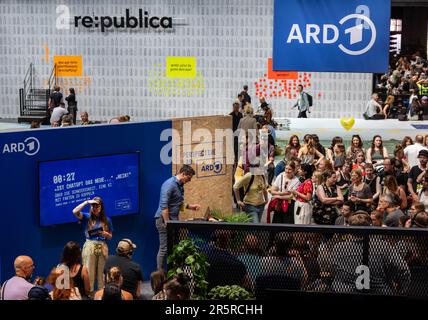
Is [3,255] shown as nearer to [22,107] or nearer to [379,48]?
[379,48]

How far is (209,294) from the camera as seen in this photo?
4012mm

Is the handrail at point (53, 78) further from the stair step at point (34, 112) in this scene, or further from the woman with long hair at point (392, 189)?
the woman with long hair at point (392, 189)

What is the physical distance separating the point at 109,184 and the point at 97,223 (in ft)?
2.34

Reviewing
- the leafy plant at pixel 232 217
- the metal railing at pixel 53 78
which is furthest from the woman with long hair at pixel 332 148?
the metal railing at pixel 53 78

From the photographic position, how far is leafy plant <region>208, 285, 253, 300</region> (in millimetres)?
3742

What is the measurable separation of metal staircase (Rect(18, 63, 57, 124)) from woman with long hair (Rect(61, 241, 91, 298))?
1749 cm

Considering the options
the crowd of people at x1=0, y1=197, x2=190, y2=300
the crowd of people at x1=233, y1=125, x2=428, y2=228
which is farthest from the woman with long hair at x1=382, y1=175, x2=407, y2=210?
the crowd of people at x1=0, y1=197, x2=190, y2=300

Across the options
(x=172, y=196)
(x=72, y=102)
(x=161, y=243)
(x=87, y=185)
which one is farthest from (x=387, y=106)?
(x=87, y=185)

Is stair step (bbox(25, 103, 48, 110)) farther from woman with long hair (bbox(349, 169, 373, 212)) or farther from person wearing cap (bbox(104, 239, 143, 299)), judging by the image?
person wearing cap (bbox(104, 239, 143, 299))

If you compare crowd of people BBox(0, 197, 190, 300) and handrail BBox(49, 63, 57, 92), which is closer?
crowd of people BBox(0, 197, 190, 300)

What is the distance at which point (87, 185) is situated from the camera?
9250 mm

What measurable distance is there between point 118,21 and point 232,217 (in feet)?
51.6

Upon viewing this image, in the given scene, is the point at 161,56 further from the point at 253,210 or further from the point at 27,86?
the point at 253,210

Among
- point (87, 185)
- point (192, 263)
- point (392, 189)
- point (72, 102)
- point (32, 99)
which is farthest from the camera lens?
point (32, 99)
